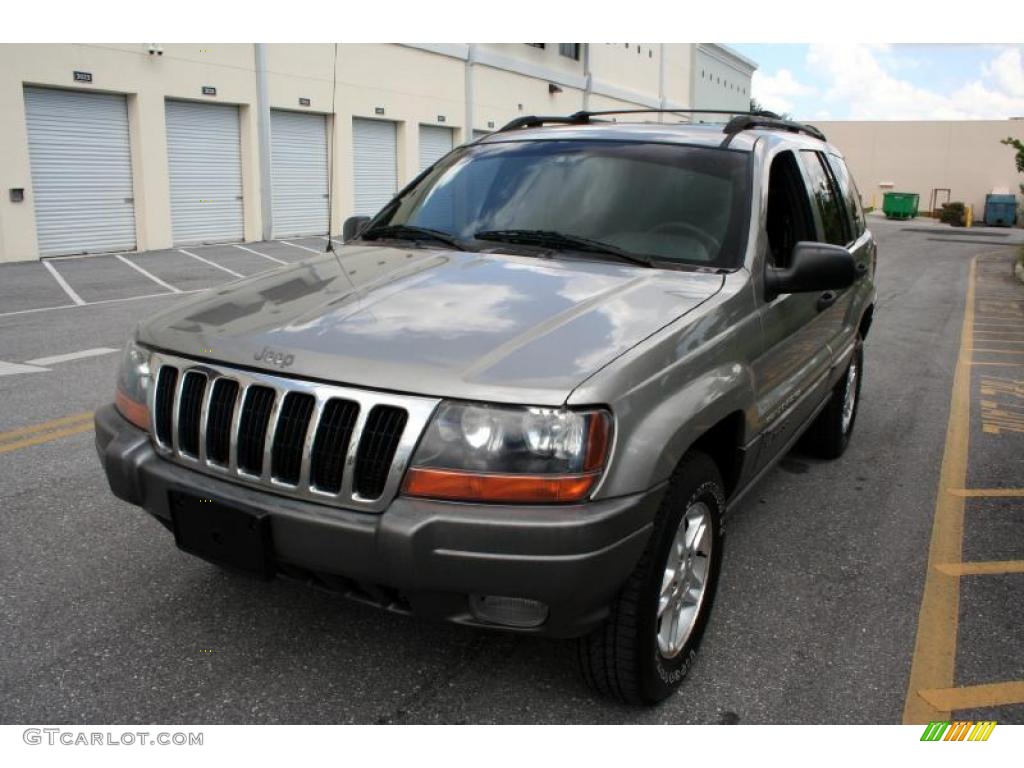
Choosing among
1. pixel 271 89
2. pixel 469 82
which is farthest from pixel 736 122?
pixel 469 82

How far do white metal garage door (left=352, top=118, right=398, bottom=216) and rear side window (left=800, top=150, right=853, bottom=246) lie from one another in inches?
772

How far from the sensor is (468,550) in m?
2.34

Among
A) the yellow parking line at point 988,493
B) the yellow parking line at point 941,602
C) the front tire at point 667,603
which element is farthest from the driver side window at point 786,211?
the yellow parking line at point 988,493

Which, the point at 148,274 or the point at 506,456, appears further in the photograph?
the point at 148,274

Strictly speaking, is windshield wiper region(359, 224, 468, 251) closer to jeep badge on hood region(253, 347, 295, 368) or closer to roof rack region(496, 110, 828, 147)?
roof rack region(496, 110, 828, 147)

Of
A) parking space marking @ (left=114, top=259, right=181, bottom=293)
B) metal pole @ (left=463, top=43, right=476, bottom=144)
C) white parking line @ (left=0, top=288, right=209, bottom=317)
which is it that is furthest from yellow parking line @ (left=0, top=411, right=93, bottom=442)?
metal pole @ (left=463, top=43, right=476, bottom=144)

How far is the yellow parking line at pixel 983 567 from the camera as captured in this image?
398 centimetres

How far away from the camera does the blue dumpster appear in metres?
43.6

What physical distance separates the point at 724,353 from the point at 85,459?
369 centimetres

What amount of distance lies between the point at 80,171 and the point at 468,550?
17260mm

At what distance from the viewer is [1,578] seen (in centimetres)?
355

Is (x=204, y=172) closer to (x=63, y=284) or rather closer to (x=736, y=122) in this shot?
(x=63, y=284)

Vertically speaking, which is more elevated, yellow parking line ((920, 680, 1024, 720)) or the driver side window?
the driver side window

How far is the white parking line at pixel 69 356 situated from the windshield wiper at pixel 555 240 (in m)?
5.48
